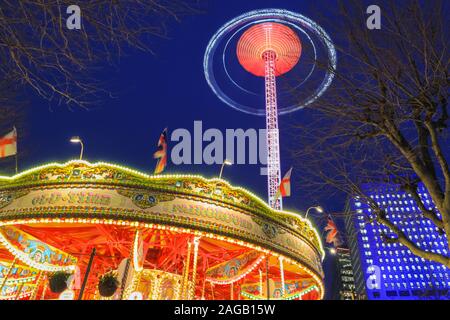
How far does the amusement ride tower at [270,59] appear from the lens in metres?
28.2

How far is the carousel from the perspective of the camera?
11.3 meters

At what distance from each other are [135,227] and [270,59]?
66.6 ft

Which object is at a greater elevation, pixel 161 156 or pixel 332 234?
pixel 161 156

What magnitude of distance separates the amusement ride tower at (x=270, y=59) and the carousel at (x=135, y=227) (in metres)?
13.0

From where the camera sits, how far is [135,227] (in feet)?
41.9

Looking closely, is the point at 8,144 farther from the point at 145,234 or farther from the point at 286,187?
the point at 286,187

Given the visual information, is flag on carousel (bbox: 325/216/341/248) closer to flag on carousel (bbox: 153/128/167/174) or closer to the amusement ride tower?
flag on carousel (bbox: 153/128/167/174)

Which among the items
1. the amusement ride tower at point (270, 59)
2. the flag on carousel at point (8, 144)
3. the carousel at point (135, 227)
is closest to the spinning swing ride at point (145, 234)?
the carousel at point (135, 227)

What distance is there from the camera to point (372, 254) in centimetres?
9812
